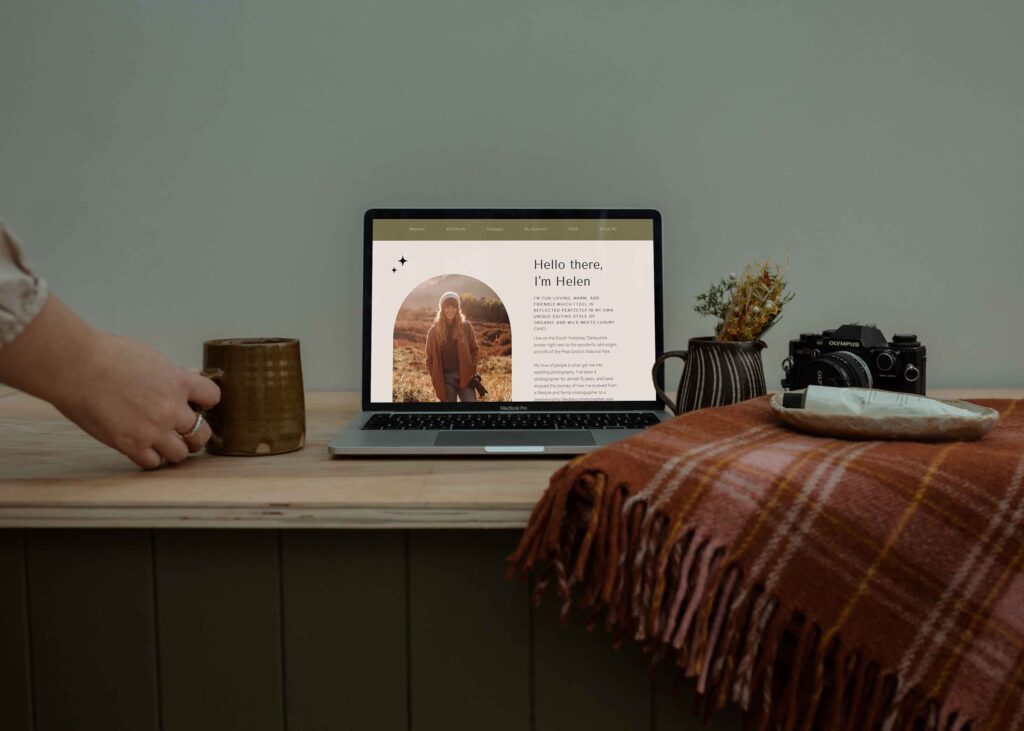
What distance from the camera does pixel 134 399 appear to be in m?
0.76

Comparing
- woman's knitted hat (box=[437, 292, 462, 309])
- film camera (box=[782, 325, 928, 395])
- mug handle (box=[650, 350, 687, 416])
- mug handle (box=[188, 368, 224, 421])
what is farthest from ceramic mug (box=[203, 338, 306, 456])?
film camera (box=[782, 325, 928, 395])

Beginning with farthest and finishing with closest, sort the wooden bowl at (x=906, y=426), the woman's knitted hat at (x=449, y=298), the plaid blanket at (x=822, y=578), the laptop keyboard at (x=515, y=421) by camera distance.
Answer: the woman's knitted hat at (x=449, y=298) → the laptop keyboard at (x=515, y=421) → the wooden bowl at (x=906, y=426) → the plaid blanket at (x=822, y=578)

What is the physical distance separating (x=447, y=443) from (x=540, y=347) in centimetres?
25

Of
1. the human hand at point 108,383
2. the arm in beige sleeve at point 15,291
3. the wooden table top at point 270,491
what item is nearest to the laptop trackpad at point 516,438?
the wooden table top at point 270,491

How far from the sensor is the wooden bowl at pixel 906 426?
0.73 meters

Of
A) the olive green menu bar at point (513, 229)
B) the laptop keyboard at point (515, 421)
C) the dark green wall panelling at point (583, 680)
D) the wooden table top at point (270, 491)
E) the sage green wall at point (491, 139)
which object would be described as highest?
the sage green wall at point (491, 139)

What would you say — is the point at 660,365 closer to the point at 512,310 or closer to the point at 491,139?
the point at 512,310

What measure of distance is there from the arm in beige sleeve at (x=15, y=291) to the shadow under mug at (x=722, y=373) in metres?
0.64

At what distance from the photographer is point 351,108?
4.09 ft

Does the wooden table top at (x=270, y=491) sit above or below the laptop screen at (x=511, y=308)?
below

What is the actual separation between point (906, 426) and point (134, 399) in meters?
0.67

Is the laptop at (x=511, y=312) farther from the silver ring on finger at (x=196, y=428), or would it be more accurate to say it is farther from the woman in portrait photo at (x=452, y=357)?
the silver ring on finger at (x=196, y=428)

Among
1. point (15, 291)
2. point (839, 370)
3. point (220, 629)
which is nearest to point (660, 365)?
point (839, 370)

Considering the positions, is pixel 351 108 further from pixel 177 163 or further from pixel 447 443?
pixel 447 443
